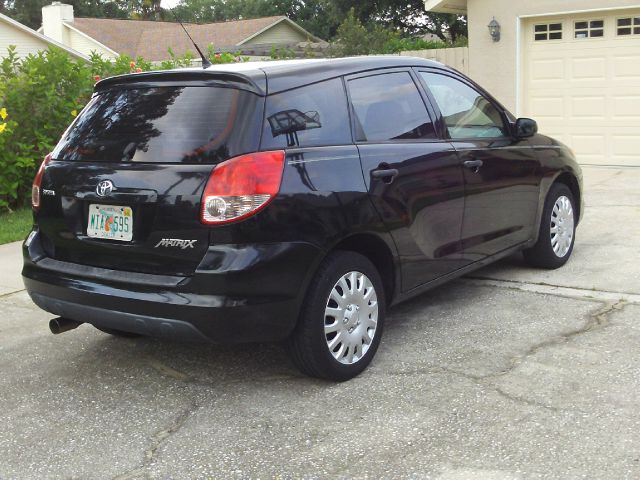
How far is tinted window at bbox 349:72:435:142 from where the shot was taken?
14.8 ft

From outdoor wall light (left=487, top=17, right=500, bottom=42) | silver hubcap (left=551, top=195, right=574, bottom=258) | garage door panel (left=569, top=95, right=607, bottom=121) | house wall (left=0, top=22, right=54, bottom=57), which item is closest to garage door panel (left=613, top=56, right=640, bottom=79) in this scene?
garage door panel (left=569, top=95, right=607, bottom=121)

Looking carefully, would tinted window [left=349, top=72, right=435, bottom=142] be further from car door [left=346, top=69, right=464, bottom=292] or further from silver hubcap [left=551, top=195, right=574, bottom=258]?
silver hubcap [left=551, top=195, right=574, bottom=258]

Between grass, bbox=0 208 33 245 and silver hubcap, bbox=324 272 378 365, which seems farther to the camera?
grass, bbox=0 208 33 245

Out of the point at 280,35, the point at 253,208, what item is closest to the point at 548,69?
the point at 253,208

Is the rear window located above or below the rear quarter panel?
above

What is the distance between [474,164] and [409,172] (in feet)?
2.42

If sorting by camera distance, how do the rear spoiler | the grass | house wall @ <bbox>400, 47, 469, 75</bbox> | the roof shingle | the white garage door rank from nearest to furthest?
the rear spoiler < the grass < the white garage door < house wall @ <bbox>400, 47, 469, 75</bbox> < the roof shingle

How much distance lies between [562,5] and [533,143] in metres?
7.16

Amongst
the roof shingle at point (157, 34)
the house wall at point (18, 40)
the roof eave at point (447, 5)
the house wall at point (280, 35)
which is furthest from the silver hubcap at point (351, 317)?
the house wall at point (280, 35)

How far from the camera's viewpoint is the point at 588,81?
1222 centimetres

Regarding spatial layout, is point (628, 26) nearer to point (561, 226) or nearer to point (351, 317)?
point (561, 226)

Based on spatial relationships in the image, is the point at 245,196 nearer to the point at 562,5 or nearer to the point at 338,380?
the point at 338,380

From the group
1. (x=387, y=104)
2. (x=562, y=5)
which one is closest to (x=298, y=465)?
(x=387, y=104)

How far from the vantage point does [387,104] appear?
4727 mm
